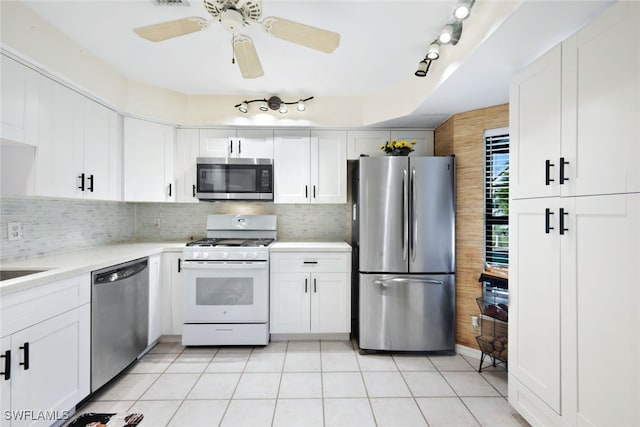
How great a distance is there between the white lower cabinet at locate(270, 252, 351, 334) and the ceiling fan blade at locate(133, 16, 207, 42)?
6.35ft

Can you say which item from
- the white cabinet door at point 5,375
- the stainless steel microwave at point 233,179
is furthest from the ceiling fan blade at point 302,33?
the white cabinet door at point 5,375

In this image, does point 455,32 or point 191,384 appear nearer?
point 455,32

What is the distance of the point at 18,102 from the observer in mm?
1699

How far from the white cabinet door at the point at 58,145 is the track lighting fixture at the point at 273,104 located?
4.29 ft

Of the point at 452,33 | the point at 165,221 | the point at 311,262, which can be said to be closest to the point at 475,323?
the point at 311,262

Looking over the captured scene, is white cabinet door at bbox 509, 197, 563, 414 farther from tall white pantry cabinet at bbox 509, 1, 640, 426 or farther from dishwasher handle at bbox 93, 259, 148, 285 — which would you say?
dishwasher handle at bbox 93, 259, 148, 285

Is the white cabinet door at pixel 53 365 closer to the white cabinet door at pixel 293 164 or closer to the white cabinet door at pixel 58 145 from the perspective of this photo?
the white cabinet door at pixel 58 145

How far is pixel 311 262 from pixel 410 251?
951 mm

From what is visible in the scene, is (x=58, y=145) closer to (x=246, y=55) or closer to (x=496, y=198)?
(x=246, y=55)

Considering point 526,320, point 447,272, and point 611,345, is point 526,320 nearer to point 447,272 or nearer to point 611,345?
point 611,345

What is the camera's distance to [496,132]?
252 centimetres

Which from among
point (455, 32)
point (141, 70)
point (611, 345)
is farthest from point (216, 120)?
point (611, 345)

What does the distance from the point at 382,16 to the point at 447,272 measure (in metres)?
2.09

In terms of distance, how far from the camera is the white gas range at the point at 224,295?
9.02ft
